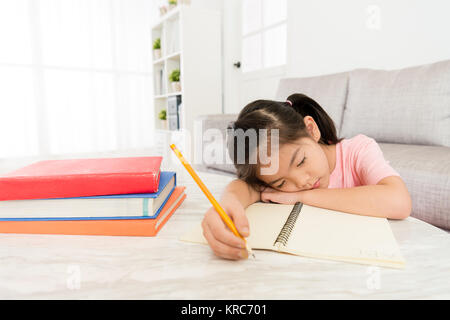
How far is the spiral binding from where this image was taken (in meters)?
0.43

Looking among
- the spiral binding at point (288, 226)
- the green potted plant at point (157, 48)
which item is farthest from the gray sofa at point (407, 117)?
the green potted plant at point (157, 48)

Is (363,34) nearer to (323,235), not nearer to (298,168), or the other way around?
(298,168)

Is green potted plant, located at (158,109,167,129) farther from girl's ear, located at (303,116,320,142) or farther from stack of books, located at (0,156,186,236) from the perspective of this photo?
stack of books, located at (0,156,186,236)

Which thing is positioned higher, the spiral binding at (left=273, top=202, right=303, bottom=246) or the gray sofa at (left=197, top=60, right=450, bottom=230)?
the gray sofa at (left=197, top=60, right=450, bottom=230)

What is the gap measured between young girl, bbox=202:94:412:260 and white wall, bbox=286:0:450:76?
4.55 feet

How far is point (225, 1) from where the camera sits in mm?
3602

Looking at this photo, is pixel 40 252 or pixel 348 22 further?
pixel 348 22

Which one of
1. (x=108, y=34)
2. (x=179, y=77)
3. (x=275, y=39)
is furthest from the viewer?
(x=108, y=34)

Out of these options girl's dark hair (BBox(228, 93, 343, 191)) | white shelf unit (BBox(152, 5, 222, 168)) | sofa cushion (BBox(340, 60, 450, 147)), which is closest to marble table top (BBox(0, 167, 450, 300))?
girl's dark hair (BBox(228, 93, 343, 191))

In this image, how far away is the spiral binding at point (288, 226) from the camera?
1.42 feet

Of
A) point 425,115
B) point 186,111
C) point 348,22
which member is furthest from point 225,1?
point 425,115

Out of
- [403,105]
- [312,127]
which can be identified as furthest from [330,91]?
[312,127]

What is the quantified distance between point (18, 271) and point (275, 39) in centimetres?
298
